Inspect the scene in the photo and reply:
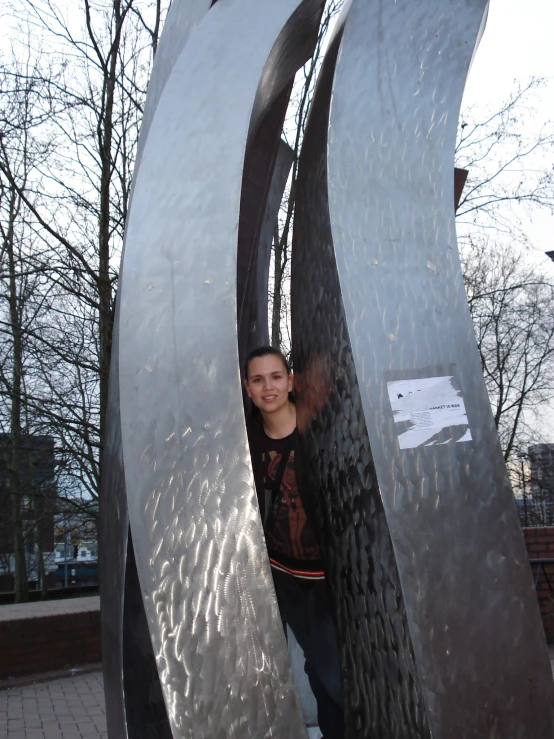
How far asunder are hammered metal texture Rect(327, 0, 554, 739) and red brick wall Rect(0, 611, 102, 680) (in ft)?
20.1

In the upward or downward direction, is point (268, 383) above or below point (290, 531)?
above

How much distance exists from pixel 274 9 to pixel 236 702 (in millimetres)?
2375

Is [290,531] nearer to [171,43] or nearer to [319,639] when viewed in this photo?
[319,639]

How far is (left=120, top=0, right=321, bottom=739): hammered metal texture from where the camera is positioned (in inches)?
90.4

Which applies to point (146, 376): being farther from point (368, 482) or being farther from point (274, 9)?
point (274, 9)

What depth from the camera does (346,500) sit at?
266cm

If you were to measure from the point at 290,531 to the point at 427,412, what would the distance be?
0.77 m

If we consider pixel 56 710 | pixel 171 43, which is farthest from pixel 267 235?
pixel 56 710

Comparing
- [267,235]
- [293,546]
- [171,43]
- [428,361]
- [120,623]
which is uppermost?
[171,43]

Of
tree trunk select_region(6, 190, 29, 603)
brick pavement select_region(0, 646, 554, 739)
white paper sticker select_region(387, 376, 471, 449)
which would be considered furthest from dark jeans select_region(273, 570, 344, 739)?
tree trunk select_region(6, 190, 29, 603)

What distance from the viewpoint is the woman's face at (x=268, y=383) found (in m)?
2.92

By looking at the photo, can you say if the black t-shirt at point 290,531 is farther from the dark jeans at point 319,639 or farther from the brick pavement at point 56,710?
the brick pavement at point 56,710

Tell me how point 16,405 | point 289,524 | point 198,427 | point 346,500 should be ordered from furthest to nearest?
1. point 16,405
2. point 289,524
3. point 346,500
4. point 198,427

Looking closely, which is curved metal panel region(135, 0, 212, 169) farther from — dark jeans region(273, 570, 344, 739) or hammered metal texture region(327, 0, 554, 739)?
dark jeans region(273, 570, 344, 739)
